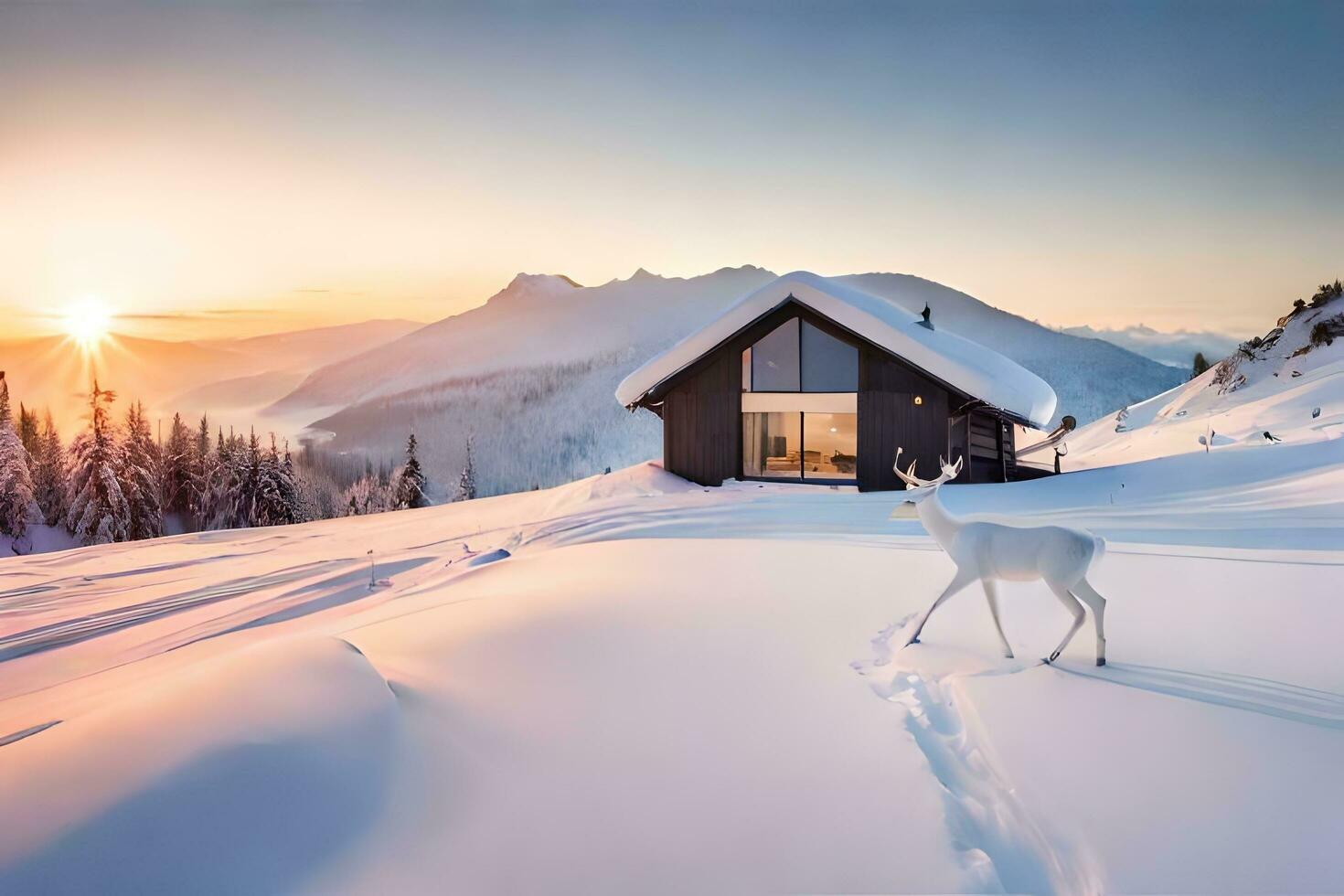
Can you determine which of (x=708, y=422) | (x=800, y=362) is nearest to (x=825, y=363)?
(x=800, y=362)

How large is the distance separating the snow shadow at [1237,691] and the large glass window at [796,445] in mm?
11848

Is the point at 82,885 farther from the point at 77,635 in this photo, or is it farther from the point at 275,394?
the point at 275,394

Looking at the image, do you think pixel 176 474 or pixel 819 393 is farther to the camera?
pixel 176 474

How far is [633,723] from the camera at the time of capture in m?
3.20

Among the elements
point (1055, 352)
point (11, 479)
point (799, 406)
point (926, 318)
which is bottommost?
point (11, 479)

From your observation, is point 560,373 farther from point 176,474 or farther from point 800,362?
point 800,362

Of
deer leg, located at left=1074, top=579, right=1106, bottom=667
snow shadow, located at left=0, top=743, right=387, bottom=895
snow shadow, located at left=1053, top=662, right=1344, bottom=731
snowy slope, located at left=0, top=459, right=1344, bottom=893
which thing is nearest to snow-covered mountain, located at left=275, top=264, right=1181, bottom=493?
snowy slope, located at left=0, top=459, right=1344, bottom=893

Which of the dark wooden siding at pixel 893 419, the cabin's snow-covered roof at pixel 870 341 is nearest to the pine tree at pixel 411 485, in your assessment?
the cabin's snow-covered roof at pixel 870 341

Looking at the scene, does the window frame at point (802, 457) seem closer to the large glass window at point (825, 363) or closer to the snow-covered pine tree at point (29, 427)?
the large glass window at point (825, 363)

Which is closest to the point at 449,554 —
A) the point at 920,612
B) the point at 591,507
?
the point at 591,507

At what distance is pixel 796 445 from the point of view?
51.9ft

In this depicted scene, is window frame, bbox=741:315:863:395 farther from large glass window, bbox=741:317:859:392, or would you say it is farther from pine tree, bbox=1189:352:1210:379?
pine tree, bbox=1189:352:1210:379

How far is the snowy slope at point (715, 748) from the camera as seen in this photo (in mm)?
2164

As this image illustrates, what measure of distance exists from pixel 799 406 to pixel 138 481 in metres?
23.0
